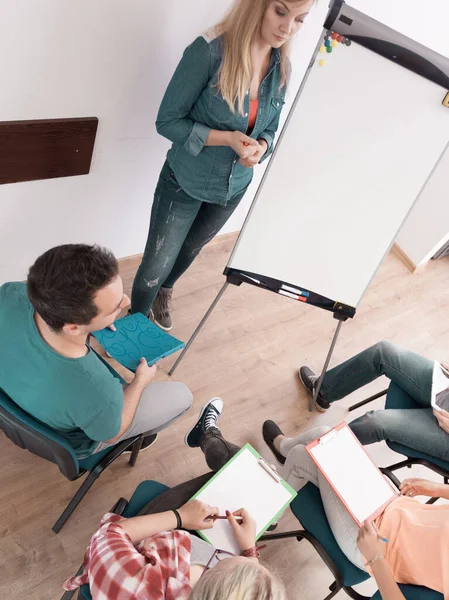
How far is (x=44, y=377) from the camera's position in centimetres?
125

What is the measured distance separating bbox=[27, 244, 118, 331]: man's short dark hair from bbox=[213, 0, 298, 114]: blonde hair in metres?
0.78

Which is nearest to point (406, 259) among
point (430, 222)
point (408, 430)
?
point (430, 222)

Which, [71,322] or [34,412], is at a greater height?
[71,322]

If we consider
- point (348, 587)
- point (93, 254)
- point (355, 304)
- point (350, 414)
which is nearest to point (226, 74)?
point (93, 254)

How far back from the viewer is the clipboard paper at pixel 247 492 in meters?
1.46

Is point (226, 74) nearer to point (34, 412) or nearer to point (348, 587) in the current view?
point (34, 412)

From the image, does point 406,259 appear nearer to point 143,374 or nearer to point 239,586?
point 143,374

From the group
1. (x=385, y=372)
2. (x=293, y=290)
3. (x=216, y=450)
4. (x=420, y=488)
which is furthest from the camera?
(x=385, y=372)

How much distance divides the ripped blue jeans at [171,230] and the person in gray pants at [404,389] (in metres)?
0.98

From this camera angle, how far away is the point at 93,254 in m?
1.24

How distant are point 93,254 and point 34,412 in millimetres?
461

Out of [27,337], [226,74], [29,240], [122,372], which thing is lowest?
[122,372]

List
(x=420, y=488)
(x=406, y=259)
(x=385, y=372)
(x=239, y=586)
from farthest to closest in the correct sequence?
(x=406, y=259) < (x=385, y=372) < (x=420, y=488) < (x=239, y=586)

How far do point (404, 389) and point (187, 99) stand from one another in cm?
158
